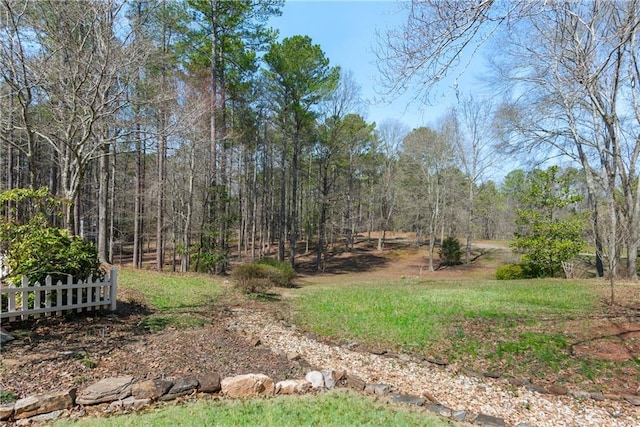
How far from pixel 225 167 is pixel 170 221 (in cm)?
408

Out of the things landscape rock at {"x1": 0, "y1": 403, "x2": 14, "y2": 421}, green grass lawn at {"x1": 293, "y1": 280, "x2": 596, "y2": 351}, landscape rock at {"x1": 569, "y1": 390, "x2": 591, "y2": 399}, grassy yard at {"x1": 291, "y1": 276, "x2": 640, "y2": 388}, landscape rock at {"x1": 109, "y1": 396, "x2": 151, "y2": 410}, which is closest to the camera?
landscape rock at {"x1": 0, "y1": 403, "x2": 14, "y2": 421}

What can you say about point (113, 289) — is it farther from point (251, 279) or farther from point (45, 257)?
point (251, 279)

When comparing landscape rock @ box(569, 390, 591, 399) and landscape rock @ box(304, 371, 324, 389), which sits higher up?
landscape rock @ box(304, 371, 324, 389)

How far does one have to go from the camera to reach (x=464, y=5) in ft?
12.1

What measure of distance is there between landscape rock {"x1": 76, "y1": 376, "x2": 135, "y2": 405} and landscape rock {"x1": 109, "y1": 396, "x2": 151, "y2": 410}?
0.05 metres

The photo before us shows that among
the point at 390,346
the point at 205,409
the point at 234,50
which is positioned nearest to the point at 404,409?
the point at 205,409

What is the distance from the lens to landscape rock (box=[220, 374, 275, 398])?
3402mm

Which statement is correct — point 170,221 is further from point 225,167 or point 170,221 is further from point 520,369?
point 520,369

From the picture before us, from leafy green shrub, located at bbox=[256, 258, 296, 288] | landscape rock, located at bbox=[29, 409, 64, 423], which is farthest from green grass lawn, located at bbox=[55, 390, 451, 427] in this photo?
leafy green shrub, located at bbox=[256, 258, 296, 288]

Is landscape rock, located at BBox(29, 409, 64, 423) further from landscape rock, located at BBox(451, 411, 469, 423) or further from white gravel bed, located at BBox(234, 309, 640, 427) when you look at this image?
landscape rock, located at BBox(451, 411, 469, 423)

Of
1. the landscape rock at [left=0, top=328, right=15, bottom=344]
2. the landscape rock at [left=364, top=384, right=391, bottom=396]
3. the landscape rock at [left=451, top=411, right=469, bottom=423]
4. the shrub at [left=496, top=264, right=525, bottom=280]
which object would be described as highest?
the landscape rock at [left=0, top=328, right=15, bottom=344]

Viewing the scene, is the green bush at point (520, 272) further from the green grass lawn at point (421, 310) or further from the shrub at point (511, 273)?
the green grass lawn at point (421, 310)

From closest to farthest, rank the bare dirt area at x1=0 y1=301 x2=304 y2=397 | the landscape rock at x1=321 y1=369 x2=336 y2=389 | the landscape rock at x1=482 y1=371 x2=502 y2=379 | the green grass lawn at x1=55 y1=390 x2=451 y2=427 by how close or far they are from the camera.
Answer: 1. the green grass lawn at x1=55 y1=390 x2=451 y2=427
2. the bare dirt area at x1=0 y1=301 x2=304 y2=397
3. the landscape rock at x1=321 y1=369 x2=336 y2=389
4. the landscape rock at x1=482 y1=371 x2=502 y2=379

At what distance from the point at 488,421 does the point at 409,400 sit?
2.43 feet
